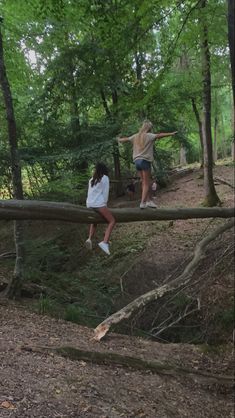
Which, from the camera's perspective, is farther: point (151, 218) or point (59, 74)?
point (59, 74)

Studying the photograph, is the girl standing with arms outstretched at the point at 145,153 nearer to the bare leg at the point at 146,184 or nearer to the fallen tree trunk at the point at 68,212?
the bare leg at the point at 146,184

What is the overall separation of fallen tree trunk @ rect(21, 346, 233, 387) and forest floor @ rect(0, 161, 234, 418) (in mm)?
33

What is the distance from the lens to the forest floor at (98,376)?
4.98 meters

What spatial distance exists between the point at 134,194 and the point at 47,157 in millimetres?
5344

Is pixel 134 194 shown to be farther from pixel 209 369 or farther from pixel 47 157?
pixel 209 369

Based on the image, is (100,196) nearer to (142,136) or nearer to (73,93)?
(142,136)

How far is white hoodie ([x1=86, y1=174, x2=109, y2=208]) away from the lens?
6836 mm

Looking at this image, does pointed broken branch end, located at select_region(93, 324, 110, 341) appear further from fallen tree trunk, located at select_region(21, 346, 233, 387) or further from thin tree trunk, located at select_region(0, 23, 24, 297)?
thin tree trunk, located at select_region(0, 23, 24, 297)

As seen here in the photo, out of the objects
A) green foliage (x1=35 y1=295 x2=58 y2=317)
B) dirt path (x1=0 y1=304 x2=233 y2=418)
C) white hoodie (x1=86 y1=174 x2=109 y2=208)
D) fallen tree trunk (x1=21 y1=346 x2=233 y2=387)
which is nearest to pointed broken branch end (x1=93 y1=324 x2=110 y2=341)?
dirt path (x1=0 y1=304 x2=233 y2=418)

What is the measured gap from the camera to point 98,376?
19.7 ft

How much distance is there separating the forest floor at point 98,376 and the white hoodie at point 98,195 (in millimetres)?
2201

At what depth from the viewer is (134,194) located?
17922mm

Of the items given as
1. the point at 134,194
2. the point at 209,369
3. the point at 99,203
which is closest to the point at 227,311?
the point at 209,369

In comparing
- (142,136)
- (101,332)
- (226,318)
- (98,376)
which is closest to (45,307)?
(101,332)
